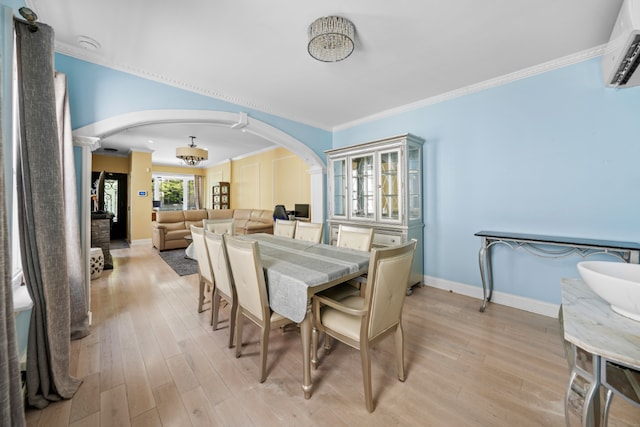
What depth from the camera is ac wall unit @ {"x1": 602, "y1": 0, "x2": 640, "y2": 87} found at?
1.52m

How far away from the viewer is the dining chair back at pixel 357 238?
2539mm

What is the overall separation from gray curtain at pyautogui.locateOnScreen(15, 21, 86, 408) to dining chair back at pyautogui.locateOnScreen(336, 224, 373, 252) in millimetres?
2256

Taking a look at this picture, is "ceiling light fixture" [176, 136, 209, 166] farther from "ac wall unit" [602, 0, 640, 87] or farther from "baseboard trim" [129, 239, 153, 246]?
"ac wall unit" [602, 0, 640, 87]

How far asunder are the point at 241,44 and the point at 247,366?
2.65m

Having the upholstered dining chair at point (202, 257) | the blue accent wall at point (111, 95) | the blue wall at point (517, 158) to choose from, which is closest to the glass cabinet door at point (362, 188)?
the blue wall at point (517, 158)

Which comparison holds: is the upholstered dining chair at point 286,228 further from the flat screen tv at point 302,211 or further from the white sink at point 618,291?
the white sink at point 618,291

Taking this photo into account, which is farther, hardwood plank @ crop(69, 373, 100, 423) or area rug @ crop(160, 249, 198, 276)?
area rug @ crop(160, 249, 198, 276)

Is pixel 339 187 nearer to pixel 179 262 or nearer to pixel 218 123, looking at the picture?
pixel 218 123

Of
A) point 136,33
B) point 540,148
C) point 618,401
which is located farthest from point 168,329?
point 540,148

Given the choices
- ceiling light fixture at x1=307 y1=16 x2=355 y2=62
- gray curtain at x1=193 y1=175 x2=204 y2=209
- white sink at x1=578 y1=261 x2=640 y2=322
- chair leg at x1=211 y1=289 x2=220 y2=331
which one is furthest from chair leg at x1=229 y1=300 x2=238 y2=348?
gray curtain at x1=193 y1=175 x2=204 y2=209

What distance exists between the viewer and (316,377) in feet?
5.56

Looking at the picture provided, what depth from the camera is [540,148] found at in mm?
2562

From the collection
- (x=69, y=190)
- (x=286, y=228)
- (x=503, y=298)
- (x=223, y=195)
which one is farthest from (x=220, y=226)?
(x=223, y=195)

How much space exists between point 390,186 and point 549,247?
1776mm
